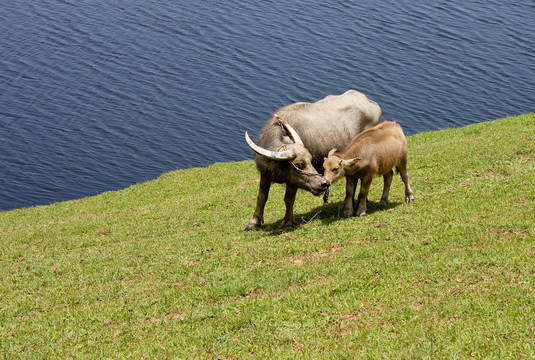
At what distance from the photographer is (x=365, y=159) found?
47.1ft

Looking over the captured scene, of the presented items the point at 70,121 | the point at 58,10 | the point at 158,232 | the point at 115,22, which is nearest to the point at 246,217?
the point at 158,232

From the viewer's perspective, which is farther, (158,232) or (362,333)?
(158,232)

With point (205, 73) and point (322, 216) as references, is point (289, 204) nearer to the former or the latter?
point (322, 216)

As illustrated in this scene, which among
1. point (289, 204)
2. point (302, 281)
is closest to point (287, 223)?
point (289, 204)

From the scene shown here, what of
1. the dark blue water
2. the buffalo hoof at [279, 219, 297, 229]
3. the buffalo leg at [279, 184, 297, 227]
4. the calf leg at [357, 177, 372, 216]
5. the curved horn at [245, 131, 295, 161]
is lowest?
the dark blue water

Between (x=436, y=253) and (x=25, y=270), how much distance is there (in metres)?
8.51

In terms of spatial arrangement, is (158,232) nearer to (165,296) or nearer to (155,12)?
(165,296)

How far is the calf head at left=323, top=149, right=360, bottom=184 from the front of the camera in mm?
13961

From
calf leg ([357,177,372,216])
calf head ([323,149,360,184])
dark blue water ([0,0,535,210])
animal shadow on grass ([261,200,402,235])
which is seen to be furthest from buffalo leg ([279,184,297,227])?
dark blue water ([0,0,535,210])

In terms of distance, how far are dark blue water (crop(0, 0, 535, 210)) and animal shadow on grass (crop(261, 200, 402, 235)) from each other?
51.2 feet

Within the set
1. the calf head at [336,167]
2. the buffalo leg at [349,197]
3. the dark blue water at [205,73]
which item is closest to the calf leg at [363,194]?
the buffalo leg at [349,197]

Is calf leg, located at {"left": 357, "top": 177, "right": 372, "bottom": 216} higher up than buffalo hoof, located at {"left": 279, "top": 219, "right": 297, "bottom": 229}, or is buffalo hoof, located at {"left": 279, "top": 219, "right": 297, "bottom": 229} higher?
calf leg, located at {"left": 357, "top": 177, "right": 372, "bottom": 216}

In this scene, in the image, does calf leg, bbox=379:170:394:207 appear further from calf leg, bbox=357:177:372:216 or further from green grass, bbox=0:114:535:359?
calf leg, bbox=357:177:372:216

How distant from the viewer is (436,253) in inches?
442
